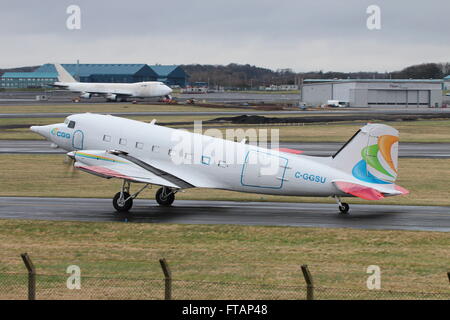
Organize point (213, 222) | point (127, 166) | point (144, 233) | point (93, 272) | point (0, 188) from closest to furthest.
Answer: point (93, 272)
point (144, 233)
point (213, 222)
point (127, 166)
point (0, 188)

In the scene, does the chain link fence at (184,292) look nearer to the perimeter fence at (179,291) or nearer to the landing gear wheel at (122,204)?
the perimeter fence at (179,291)

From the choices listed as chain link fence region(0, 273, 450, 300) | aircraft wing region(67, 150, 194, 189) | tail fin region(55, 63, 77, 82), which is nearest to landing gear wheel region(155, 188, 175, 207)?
aircraft wing region(67, 150, 194, 189)

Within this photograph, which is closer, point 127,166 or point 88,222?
point 88,222

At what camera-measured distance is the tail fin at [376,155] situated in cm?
3272

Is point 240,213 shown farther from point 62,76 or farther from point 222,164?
point 62,76

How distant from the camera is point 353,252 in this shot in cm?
2728

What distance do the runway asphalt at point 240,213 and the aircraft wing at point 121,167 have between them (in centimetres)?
173

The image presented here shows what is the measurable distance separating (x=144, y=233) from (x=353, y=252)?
9.45 m

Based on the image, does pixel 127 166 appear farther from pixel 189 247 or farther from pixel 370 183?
pixel 370 183

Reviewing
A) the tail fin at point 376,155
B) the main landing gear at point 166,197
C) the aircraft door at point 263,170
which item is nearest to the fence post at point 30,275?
the aircraft door at point 263,170

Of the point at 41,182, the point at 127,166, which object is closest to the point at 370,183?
the point at 127,166
